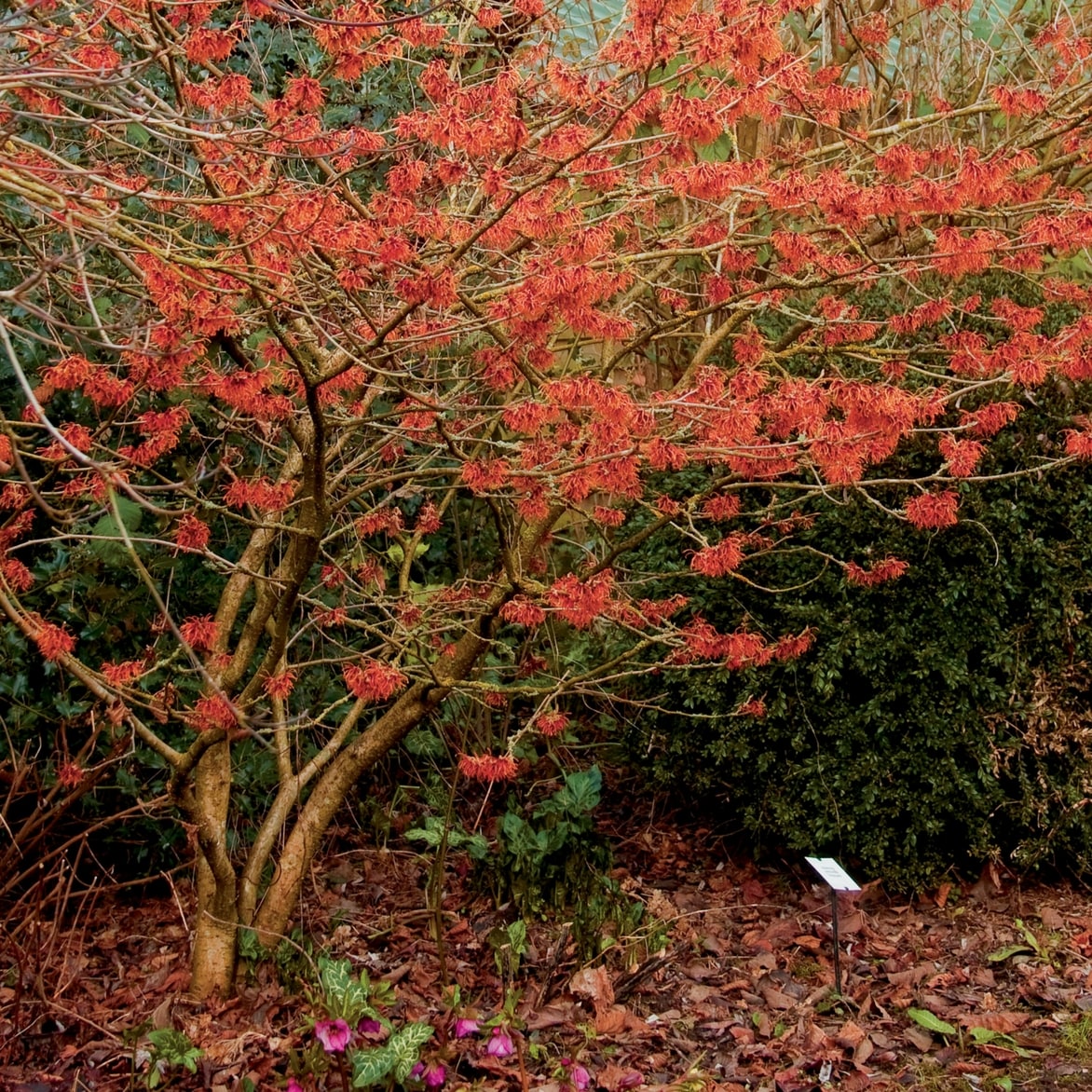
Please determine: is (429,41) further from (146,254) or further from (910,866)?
(910,866)

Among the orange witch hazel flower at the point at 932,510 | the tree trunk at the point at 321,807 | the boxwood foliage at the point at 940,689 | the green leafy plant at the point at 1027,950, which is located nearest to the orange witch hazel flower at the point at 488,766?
the tree trunk at the point at 321,807

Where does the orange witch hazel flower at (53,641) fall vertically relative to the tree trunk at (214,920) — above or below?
above

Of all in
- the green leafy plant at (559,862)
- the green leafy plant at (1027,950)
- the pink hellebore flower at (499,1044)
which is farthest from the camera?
the green leafy plant at (559,862)

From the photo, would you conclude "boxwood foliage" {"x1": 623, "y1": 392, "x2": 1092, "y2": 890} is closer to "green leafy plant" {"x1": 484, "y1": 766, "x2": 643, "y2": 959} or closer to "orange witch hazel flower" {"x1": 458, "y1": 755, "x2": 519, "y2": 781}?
"green leafy plant" {"x1": 484, "y1": 766, "x2": 643, "y2": 959}

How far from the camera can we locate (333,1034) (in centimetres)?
348

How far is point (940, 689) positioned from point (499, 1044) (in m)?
2.22

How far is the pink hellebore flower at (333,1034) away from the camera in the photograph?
3.46 meters

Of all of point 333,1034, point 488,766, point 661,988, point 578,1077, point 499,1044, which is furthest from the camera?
point 661,988

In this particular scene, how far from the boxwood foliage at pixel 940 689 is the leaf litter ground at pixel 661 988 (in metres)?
0.33

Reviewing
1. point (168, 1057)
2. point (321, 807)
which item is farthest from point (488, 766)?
point (168, 1057)

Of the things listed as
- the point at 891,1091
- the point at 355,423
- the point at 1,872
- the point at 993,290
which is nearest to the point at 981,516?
the point at 993,290

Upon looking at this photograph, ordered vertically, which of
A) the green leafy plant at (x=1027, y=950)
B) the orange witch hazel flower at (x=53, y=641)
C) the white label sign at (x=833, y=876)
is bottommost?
the green leafy plant at (x=1027, y=950)

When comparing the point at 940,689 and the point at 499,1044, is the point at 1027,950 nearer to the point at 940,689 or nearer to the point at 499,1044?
the point at 940,689

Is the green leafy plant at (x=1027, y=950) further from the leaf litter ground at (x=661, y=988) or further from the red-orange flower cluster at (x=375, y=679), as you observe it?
the red-orange flower cluster at (x=375, y=679)
